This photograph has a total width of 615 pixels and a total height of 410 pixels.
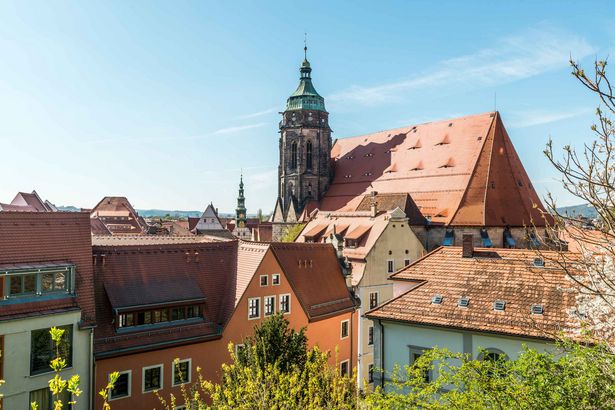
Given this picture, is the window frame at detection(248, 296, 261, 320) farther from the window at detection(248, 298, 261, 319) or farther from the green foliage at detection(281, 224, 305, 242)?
the green foliage at detection(281, 224, 305, 242)

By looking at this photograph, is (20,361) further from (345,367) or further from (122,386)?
(345,367)

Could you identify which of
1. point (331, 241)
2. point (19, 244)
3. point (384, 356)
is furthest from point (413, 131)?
point (19, 244)

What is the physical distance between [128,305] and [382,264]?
16746 mm

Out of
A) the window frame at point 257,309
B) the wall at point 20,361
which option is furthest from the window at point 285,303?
the wall at point 20,361

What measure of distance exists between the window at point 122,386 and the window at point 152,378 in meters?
0.61

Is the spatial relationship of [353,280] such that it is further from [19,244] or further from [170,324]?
[19,244]

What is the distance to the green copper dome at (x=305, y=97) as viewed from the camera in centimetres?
5325

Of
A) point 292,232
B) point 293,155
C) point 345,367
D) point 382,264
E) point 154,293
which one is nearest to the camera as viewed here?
point 154,293

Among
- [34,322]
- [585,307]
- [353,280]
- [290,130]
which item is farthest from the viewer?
[290,130]

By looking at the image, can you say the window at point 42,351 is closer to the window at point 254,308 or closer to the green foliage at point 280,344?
the green foliage at point 280,344

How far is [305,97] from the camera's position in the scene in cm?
5344

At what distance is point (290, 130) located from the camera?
5341cm

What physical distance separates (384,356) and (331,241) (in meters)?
13.2

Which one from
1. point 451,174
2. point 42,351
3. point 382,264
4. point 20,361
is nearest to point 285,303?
point 382,264
